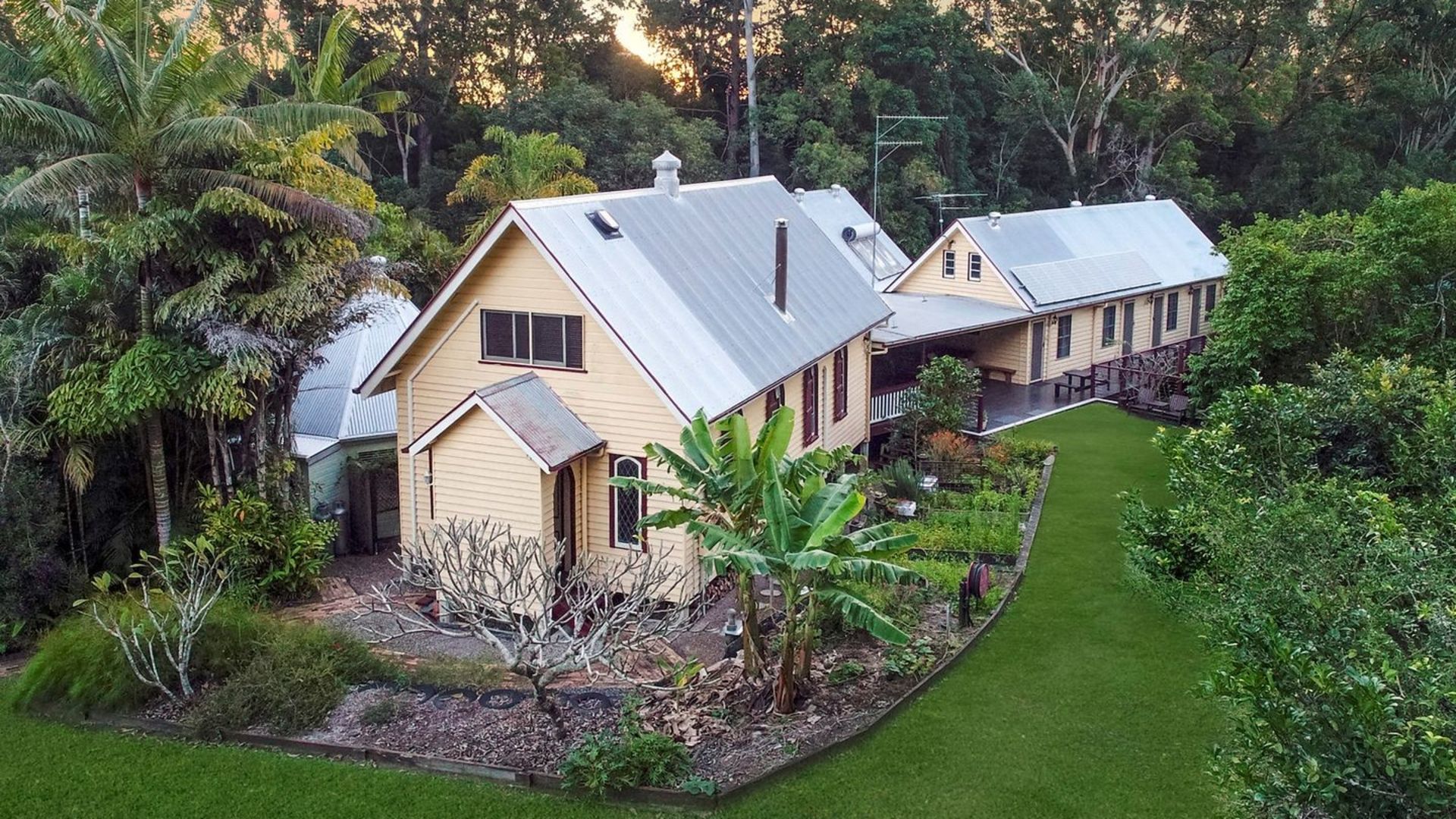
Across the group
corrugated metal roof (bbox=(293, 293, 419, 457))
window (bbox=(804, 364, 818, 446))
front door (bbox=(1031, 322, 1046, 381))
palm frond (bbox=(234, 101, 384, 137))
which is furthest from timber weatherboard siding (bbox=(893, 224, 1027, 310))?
palm frond (bbox=(234, 101, 384, 137))

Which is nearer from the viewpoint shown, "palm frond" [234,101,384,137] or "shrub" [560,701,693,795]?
"shrub" [560,701,693,795]

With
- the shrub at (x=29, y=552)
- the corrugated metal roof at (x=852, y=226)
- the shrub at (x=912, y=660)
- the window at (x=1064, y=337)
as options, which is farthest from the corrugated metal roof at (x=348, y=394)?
the window at (x=1064, y=337)

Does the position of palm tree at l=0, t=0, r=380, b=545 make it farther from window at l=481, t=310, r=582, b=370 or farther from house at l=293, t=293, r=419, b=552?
house at l=293, t=293, r=419, b=552

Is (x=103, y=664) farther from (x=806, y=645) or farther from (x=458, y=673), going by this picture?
(x=806, y=645)

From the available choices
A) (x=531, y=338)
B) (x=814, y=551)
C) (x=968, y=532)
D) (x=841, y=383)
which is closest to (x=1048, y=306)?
(x=841, y=383)

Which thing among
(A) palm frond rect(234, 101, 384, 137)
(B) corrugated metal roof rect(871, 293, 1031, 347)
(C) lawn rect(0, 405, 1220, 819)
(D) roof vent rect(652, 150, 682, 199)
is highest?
(A) palm frond rect(234, 101, 384, 137)

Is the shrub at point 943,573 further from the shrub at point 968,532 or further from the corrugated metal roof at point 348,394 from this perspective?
the corrugated metal roof at point 348,394
